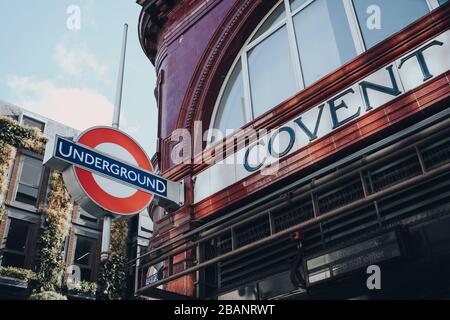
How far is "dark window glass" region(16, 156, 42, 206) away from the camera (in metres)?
25.6

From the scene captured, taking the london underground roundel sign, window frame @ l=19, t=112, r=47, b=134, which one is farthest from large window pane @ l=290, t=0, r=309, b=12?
window frame @ l=19, t=112, r=47, b=134

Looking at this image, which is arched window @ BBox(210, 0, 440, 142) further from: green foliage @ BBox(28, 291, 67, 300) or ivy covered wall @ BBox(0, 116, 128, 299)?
green foliage @ BBox(28, 291, 67, 300)

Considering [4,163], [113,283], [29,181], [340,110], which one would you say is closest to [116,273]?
[113,283]

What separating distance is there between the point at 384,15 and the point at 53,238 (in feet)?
71.8

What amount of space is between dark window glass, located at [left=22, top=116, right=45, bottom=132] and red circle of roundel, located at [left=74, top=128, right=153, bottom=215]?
23.3m

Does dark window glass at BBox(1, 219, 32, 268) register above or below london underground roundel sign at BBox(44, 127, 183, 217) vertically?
above

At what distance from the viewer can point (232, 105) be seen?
8.96 meters

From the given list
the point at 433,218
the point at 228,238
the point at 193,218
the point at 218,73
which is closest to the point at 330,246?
the point at 433,218

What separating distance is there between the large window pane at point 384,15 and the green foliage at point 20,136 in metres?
23.2

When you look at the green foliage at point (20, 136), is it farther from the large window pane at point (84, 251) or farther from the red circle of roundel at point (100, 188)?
the red circle of roundel at point (100, 188)

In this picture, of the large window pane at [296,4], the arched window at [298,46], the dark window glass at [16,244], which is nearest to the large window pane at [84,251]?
the dark window glass at [16,244]

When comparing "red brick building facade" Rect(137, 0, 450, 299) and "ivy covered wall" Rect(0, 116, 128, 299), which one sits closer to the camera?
"red brick building facade" Rect(137, 0, 450, 299)

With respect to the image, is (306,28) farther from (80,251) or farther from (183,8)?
(80,251)

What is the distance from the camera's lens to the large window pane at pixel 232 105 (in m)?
8.73
